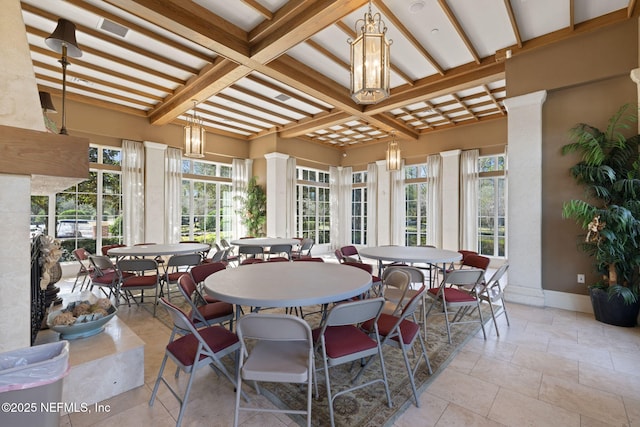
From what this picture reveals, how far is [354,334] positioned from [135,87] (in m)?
5.71

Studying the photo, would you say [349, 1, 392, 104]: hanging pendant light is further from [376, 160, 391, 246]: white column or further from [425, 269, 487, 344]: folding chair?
[376, 160, 391, 246]: white column

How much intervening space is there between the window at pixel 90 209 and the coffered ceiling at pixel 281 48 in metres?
1.24

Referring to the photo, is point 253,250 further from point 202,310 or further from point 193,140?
point 202,310

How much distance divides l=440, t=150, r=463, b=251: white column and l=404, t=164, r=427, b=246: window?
2.07 ft

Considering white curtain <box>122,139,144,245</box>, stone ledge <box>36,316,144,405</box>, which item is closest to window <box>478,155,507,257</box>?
stone ledge <box>36,316,144,405</box>

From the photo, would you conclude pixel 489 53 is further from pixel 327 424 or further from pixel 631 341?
pixel 327 424

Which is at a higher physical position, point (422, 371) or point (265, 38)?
point (265, 38)

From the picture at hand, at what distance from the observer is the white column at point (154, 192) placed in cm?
632

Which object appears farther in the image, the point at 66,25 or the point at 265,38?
the point at 265,38

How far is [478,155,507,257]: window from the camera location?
6.94m

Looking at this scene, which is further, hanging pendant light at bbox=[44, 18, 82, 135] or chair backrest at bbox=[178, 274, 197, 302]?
hanging pendant light at bbox=[44, 18, 82, 135]

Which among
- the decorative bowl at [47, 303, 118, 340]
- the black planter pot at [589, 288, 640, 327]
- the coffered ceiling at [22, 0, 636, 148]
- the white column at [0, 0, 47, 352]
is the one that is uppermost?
the coffered ceiling at [22, 0, 636, 148]

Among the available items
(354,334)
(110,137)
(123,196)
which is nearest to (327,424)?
(354,334)

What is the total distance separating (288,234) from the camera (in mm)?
8078
